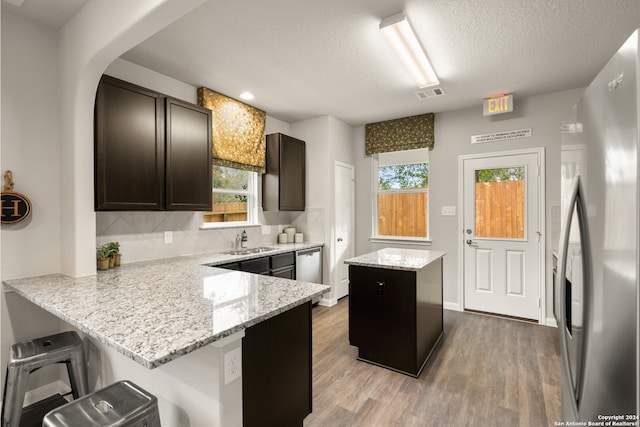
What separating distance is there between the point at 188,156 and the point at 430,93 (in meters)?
2.66

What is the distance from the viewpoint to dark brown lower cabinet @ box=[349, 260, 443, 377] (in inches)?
94.3

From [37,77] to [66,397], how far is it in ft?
7.66

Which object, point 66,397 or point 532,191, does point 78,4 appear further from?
point 532,191

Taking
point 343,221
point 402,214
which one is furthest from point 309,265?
point 402,214

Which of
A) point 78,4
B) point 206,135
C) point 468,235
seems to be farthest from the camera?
point 468,235

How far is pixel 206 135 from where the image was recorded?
2.94 metres

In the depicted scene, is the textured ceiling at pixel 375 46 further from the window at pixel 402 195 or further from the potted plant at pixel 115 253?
the potted plant at pixel 115 253

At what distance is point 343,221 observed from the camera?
15.4 feet

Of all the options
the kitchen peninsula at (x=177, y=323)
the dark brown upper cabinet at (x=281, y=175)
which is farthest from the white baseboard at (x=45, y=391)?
the dark brown upper cabinet at (x=281, y=175)

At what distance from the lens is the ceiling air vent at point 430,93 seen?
3.30m

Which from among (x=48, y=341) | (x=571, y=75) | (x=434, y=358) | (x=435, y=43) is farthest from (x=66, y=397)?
(x=571, y=75)

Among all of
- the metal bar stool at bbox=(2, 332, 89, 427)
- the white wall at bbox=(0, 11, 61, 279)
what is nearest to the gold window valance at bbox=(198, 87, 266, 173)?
the white wall at bbox=(0, 11, 61, 279)

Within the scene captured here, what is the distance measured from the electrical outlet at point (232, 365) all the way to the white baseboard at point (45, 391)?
1.93 metres

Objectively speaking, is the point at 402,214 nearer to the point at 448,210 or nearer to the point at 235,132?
the point at 448,210
